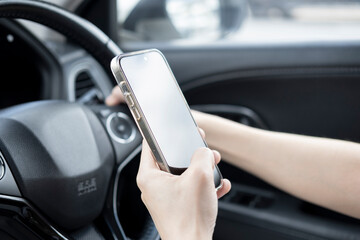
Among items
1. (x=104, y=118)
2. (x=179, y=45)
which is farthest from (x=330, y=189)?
(x=179, y=45)

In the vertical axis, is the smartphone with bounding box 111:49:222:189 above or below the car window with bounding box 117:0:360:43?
above

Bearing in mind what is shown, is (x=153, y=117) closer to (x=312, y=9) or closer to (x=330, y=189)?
(x=330, y=189)

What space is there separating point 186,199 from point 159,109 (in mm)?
167

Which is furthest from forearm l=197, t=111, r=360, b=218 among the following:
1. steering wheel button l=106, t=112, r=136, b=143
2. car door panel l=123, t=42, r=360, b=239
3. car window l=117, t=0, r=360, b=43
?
car window l=117, t=0, r=360, b=43

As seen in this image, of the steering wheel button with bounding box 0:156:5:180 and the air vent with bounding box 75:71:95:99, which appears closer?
the steering wheel button with bounding box 0:156:5:180

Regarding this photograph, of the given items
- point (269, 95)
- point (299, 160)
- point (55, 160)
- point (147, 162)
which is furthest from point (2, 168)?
point (269, 95)

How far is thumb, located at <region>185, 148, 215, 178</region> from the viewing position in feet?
1.66

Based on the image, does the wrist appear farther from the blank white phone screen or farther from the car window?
the car window

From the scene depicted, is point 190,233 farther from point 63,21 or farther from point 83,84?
point 83,84

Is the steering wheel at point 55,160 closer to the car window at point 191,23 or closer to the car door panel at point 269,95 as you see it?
the car door panel at point 269,95

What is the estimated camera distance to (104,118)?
0.84 metres

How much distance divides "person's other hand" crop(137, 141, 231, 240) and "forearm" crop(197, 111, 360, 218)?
1.20 ft

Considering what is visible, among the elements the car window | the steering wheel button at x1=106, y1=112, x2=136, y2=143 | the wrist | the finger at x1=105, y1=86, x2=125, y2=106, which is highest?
the wrist

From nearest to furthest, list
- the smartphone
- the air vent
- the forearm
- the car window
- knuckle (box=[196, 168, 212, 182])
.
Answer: knuckle (box=[196, 168, 212, 182]), the smartphone, the forearm, the air vent, the car window
